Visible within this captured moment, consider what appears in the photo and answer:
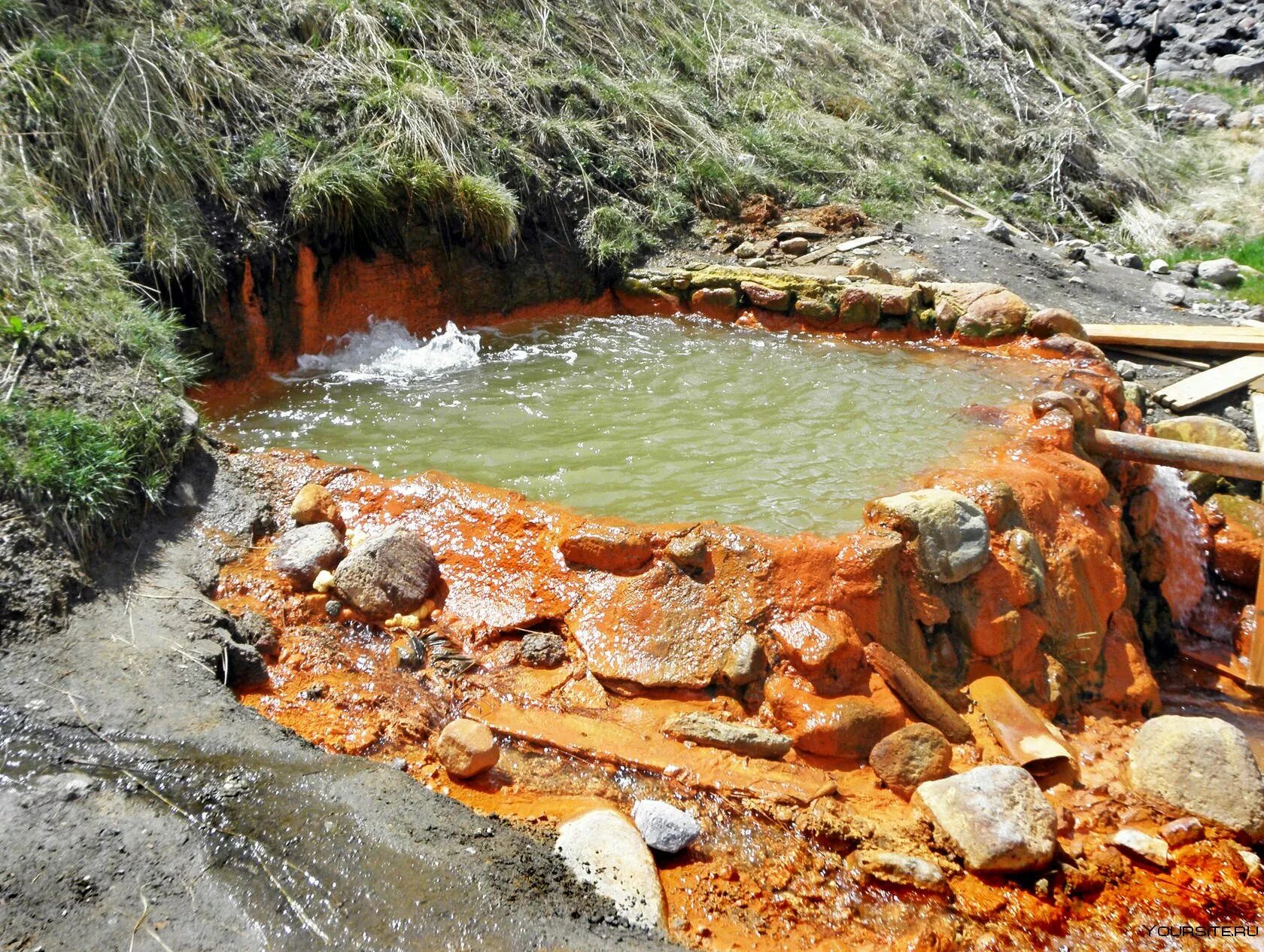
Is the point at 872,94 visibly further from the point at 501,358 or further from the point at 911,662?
the point at 911,662

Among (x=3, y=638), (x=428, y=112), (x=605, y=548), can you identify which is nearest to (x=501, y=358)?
(x=428, y=112)

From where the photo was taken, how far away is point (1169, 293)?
27.3 feet

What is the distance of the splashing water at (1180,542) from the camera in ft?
18.2

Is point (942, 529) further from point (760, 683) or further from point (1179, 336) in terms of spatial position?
point (1179, 336)

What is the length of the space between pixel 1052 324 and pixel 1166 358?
4.77 feet

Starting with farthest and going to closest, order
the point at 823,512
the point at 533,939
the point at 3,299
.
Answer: the point at 823,512 < the point at 3,299 < the point at 533,939

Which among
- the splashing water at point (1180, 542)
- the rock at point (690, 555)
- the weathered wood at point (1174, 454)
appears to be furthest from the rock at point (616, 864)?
the splashing water at point (1180, 542)

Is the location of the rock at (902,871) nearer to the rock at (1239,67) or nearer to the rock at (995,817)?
the rock at (995,817)

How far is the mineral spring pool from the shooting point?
4.30 m

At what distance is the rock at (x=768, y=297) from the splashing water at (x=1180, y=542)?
9.89 feet

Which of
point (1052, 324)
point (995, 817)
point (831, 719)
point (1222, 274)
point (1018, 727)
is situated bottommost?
point (1018, 727)

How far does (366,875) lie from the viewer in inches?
81.0

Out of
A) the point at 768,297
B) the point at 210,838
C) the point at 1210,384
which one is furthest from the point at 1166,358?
the point at 210,838

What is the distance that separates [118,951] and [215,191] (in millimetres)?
5169
